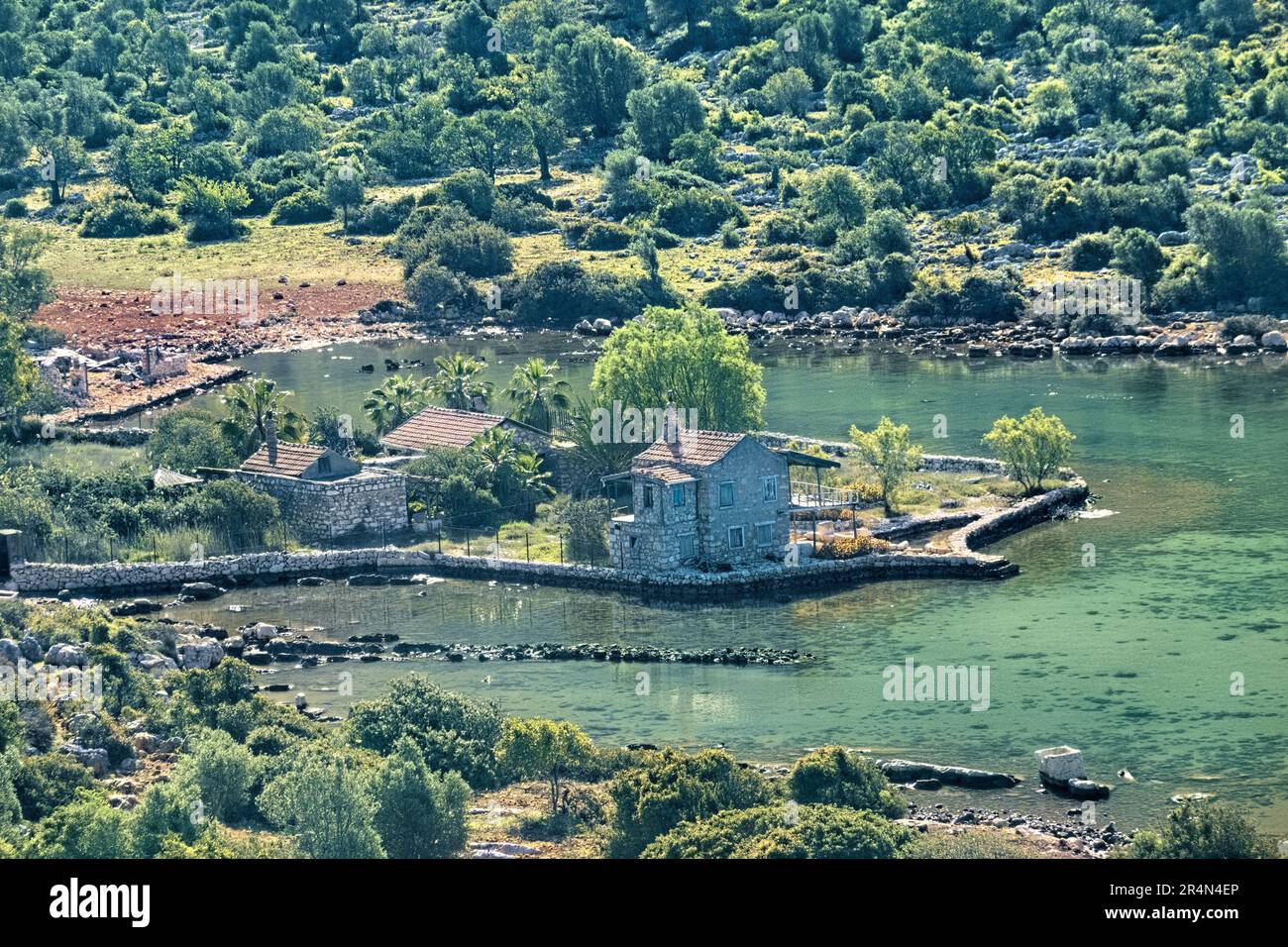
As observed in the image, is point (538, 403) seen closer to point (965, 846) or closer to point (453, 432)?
point (453, 432)

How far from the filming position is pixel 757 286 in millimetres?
140500

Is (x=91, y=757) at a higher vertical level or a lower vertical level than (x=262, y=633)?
lower

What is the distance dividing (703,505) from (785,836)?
3119 cm

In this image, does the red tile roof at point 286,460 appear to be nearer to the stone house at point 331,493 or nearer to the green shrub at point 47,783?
the stone house at point 331,493

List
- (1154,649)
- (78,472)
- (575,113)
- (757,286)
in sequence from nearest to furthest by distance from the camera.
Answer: (1154,649)
(78,472)
(757,286)
(575,113)

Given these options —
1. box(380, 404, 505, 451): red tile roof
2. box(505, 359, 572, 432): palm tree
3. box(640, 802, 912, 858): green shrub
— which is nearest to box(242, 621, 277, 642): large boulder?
box(380, 404, 505, 451): red tile roof

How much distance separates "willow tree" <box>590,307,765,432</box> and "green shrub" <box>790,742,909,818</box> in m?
35.7

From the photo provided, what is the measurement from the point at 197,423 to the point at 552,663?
28.2 meters

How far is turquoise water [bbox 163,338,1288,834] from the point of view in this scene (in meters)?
52.2

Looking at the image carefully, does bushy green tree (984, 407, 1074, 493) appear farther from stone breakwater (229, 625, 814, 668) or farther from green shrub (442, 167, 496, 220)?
green shrub (442, 167, 496, 220)

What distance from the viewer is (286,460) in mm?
77750

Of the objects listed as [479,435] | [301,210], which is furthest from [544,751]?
[301,210]
